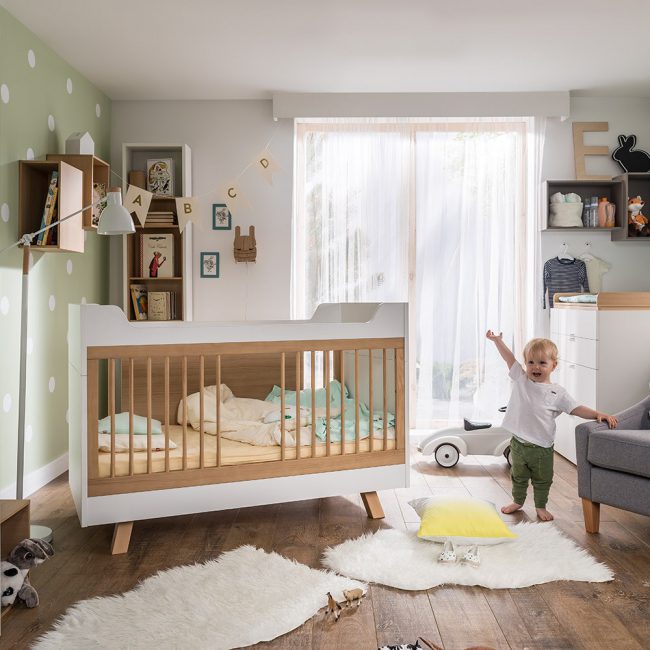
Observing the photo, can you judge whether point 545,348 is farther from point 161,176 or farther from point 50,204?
point 161,176

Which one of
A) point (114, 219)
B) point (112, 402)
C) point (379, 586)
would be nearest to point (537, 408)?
point (379, 586)

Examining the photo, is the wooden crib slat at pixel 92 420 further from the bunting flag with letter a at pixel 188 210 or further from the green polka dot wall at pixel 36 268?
the bunting flag with letter a at pixel 188 210

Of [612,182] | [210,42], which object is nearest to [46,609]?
[210,42]

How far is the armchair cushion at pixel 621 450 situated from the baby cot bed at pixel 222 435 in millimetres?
728

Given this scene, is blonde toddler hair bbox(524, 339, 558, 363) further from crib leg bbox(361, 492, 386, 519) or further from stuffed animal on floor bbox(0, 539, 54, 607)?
stuffed animal on floor bbox(0, 539, 54, 607)

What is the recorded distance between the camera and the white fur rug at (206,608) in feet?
5.74

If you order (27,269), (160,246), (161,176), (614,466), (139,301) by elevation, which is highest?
(161,176)

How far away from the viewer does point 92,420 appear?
7.69ft

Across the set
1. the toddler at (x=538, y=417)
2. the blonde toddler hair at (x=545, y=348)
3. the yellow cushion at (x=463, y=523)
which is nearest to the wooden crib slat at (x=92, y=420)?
the yellow cushion at (x=463, y=523)

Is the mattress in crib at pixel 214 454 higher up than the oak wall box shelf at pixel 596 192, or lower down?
lower down

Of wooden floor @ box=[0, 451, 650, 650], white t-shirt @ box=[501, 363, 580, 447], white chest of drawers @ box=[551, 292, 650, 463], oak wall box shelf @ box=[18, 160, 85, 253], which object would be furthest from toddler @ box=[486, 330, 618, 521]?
oak wall box shelf @ box=[18, 160, 85, 253]

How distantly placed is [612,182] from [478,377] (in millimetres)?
1491

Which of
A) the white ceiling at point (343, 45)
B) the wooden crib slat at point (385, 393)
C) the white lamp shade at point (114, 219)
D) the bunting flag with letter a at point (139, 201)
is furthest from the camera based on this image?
the bunting flag with letter a at point (139, 201)

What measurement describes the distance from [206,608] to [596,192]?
3.62 meters
